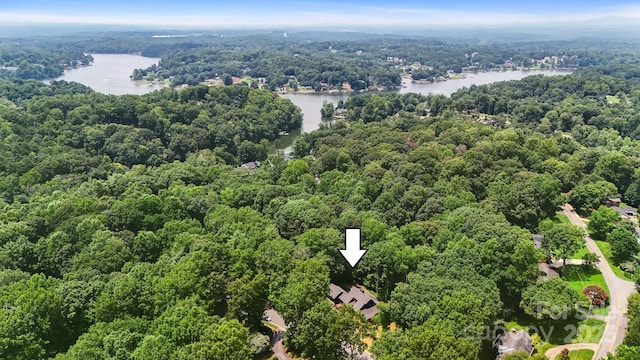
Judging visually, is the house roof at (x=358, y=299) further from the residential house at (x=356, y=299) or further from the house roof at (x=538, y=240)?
the house roof at (x=538, y=240)

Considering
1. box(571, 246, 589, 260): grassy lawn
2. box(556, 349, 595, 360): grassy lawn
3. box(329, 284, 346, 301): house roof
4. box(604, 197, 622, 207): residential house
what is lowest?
box(556, 349, 595, 360): grassy lawn

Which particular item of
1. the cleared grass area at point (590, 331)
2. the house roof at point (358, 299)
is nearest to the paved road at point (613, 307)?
the cleared grass area at point (590, 331)

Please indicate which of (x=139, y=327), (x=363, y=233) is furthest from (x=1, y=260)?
(x=363, y=233)

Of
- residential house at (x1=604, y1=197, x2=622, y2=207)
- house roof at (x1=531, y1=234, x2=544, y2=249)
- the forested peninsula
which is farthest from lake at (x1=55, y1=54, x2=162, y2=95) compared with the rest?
residential house at (x1=604, y1=197, x2=622, y2=207)

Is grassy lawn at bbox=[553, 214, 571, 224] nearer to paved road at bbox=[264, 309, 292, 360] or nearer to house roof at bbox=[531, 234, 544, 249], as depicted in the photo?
house roof at bbox=[531, 234, 544, 249]

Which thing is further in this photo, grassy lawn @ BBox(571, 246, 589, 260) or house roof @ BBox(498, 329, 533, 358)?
grassy lawn @ BBox(571, 246, 589, 260)

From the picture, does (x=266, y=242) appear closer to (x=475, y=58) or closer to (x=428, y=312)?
(x=428, y=312)

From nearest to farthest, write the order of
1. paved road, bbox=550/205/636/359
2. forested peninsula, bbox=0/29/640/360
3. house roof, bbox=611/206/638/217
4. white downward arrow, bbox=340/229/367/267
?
1. forested peninsula, bbox=0/29/640/360
2. paved road, bbox=550/205/636/359
3. white downward arrow, bbox=340/229/367/267
4. house roof, bbox=611/206/638/217
